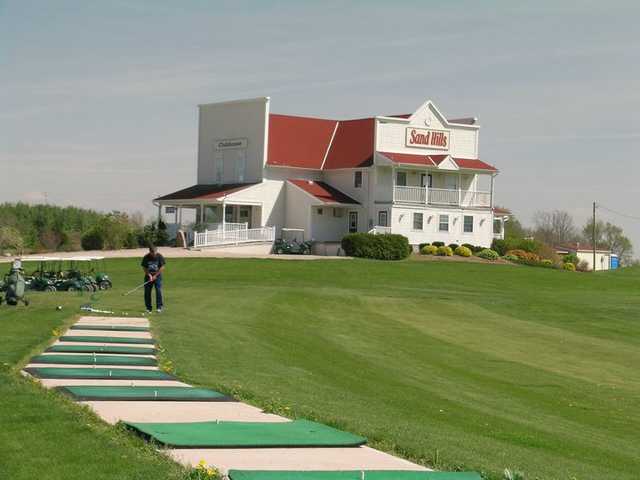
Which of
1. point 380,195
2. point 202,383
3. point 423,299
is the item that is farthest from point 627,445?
point 380,195

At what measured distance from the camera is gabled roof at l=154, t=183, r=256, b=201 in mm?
68188

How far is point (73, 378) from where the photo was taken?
569 inches

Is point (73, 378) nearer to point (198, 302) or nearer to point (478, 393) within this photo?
point (478, 393)

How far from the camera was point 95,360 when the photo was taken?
652 inches

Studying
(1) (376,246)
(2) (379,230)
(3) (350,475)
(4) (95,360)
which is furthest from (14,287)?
(2) (379,230)

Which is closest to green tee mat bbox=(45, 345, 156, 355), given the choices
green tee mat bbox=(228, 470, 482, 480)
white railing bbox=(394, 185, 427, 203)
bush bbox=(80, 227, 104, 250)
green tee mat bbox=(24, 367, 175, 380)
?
green tee mat bbox=(24, 367, 175, 380)

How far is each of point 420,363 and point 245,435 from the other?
1306cm

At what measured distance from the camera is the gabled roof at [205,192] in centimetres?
6819

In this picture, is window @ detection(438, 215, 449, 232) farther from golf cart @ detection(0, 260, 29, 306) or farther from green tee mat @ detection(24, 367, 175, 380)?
green tee mat @ detection(24, 367, 175, 380)

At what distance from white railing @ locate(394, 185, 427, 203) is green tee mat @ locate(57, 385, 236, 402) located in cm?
5480

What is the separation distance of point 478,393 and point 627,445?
14.5 feet

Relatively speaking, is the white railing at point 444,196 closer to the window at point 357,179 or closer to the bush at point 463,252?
the bush at point 463,252

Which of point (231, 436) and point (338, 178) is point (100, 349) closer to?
point (231, 436)

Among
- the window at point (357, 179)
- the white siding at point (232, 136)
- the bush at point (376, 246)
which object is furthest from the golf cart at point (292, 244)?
the window at point (357, 179)
